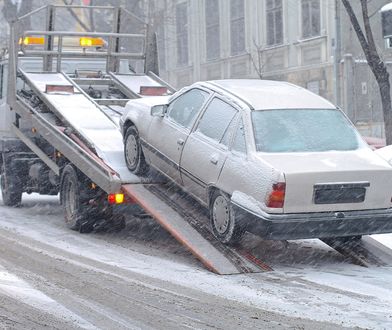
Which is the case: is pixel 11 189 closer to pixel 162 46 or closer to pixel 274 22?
pixel 274 22

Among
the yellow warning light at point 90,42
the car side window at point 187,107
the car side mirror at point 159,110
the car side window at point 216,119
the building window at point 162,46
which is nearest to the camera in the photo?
the car side window at point 216,119

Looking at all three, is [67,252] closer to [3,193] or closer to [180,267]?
[180,267]

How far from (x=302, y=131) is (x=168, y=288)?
2508mm

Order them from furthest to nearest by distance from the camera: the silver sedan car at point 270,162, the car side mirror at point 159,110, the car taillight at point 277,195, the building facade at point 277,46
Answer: the building facade at point 277,46
the car side mirror at point 159,110
the silver sedan car at point 270,162
the car taillight at point 277,195

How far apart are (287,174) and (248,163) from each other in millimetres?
520

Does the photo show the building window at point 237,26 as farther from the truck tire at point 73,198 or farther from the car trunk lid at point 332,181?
the car trunk lid at point 332,181

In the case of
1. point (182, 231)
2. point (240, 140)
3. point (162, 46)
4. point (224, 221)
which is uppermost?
point (162, 46)

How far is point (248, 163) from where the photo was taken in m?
8.87

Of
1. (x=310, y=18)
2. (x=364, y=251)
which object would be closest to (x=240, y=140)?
(x=364, y=251)

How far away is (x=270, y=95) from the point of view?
9875 millimetres

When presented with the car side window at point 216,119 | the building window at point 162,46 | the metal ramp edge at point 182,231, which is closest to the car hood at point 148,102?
the car side window at point 216,119

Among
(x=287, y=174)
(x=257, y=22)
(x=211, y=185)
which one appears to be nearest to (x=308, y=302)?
(x=287, y=174)

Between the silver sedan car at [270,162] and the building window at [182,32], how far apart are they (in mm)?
29705

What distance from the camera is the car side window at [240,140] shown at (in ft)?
29.9
